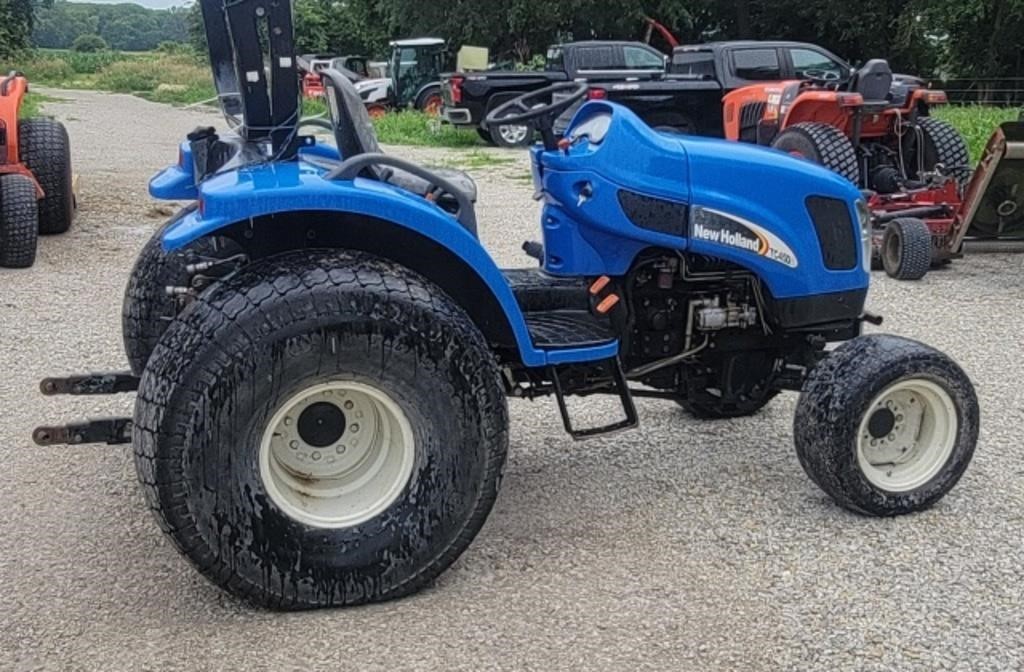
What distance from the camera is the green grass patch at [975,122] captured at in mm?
12391

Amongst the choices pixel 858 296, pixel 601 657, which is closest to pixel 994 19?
pixel 858 296

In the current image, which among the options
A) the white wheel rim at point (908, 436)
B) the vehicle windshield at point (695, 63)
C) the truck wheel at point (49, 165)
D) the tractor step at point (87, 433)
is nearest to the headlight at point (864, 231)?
the white wheel rim at point (908, 436)

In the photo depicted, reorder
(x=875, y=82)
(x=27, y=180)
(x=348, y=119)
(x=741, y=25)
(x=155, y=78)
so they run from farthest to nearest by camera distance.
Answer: (x=155, y=78)
(x=741, y=25)
(x=875, y=82)
(x=27, y=180)
(x=348, y=119)

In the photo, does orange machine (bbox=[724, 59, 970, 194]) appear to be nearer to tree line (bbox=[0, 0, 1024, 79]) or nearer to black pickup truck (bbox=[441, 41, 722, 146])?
black pickup truck (bbox=[441, 41, 722, 146])

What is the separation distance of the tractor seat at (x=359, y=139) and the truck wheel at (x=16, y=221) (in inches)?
186

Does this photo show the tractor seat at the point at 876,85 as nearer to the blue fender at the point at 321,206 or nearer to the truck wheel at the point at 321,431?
the blue fender at the point at 321,206

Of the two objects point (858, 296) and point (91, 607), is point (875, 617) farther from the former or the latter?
point (91, 607)

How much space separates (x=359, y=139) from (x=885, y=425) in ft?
6.39

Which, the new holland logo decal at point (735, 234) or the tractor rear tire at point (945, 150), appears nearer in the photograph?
the new holland logo decal at point (735, 234)

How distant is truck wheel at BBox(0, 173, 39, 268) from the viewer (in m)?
7.39

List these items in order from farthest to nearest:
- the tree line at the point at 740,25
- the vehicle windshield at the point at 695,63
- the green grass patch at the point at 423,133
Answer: the tree line at the point at 740,25 → the green grass patch at the point at 423,133 → the vehicle windshield at the point at 695,63

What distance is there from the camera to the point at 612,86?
15.8 meters

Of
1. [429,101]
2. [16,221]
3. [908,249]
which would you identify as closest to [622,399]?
[908,249]

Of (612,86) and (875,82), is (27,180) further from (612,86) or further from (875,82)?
(612,86)
